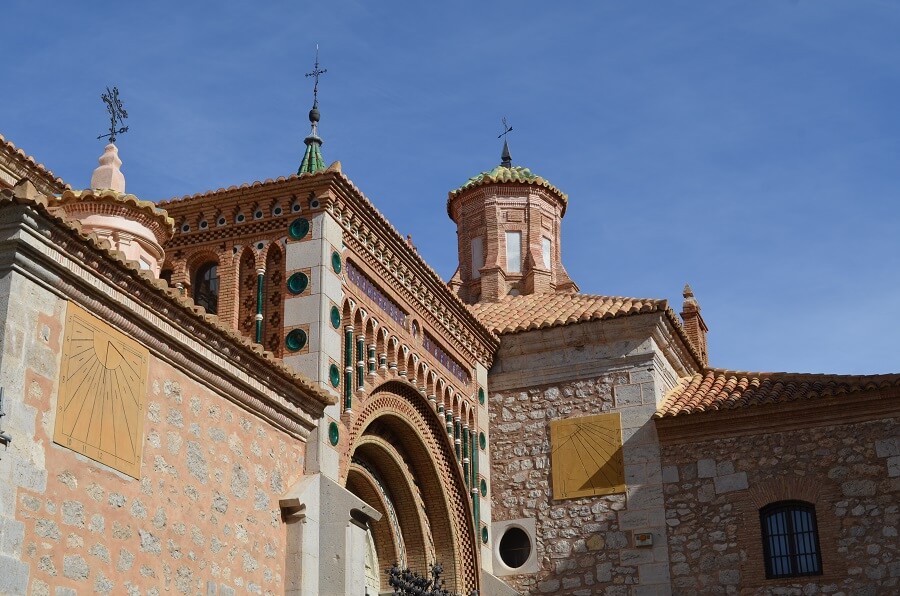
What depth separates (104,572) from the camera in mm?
8789

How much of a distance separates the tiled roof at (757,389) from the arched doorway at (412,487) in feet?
9.14

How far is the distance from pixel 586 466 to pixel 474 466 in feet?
4.56

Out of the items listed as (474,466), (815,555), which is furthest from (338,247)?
(815,555)

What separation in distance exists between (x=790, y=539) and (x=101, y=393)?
8894mm

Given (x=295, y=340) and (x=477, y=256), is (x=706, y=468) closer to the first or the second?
(x=295, y=340)

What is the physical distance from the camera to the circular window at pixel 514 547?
15875 millimetres

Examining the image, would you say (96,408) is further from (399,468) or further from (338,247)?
(399,468)

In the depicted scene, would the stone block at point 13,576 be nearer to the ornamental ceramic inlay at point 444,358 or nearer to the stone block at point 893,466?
the ornamental ceramic inlay at point 444,358

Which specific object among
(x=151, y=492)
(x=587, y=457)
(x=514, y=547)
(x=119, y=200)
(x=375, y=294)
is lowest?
(x=151, y=492)

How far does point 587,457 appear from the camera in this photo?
52.2 ft

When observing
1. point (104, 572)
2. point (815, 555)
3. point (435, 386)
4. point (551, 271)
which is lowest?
point (104, 572)

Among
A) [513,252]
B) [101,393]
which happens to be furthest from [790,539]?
[101,393]

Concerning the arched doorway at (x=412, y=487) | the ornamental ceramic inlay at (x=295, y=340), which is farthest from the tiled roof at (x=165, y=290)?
the arched doorway at (x=412, y=487)

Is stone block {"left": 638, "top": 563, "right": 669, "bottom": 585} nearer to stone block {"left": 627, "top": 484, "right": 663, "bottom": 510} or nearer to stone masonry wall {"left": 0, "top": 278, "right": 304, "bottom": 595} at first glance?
stone block {"left": 627, "top": 484, "right": 663, "bottom": 510}
